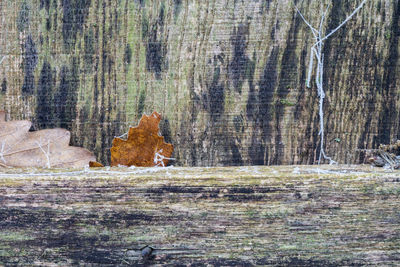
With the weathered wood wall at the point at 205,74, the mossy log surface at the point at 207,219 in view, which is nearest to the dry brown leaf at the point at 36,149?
the weathered wood wall at the point at 205,74

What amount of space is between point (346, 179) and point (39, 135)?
4.42 ft

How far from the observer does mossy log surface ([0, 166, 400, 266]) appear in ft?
3.66

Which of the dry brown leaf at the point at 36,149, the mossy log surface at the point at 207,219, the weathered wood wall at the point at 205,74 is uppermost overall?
the weathered wood wall at the point at 205,74

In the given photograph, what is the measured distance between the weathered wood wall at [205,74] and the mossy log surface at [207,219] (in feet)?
1.22

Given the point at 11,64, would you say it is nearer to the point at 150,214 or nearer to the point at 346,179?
the point at 150,214

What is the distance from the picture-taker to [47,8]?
1.49 metres


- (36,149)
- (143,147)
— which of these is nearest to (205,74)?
(143,147)

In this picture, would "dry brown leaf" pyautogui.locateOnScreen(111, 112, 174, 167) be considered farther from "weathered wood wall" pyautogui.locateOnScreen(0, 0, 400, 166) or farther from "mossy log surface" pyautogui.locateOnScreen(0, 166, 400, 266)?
"mossy log surface" pyautogui.locateOnScreen(0, 166, 400, 266)

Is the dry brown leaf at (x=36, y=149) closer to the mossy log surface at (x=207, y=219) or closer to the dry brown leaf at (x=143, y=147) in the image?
the dry brown leaf at (x=143, y=147)

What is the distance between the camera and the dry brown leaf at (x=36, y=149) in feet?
4.66

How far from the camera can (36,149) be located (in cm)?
145

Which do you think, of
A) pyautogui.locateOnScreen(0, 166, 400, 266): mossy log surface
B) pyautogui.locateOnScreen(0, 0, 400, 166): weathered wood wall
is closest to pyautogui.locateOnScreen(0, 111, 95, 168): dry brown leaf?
pyautogui.locateOnScreen(0, 0, 400, 166): weathered wood wall

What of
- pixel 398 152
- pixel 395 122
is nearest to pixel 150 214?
pixel 398 152

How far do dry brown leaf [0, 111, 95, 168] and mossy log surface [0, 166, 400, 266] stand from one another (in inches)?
12.0
